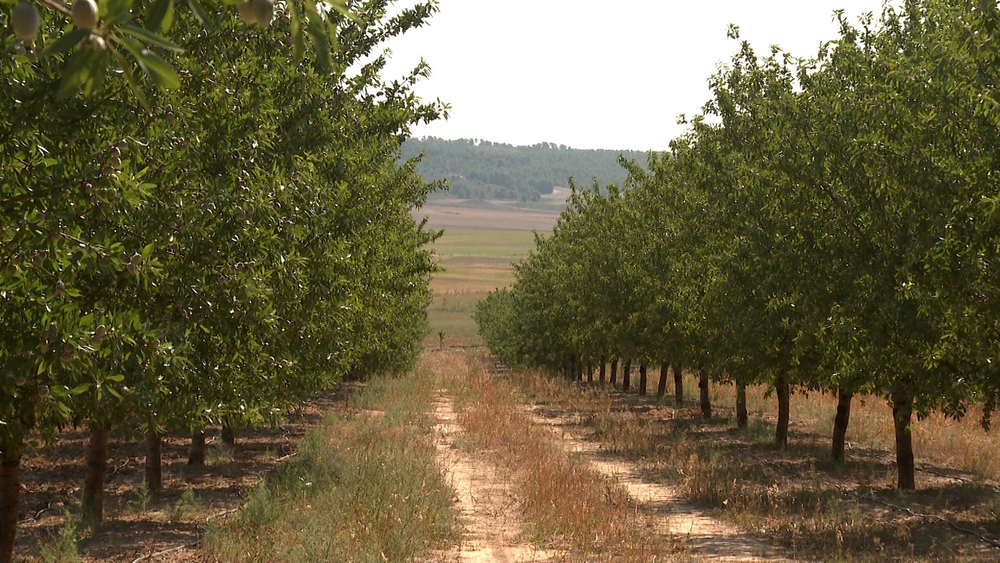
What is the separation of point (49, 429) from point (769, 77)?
46.6 ft

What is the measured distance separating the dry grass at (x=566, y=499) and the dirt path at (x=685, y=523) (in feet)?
1.49

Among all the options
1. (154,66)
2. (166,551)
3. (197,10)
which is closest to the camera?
(154,66)

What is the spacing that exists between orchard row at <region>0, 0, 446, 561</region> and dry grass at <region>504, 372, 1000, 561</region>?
6.61 m

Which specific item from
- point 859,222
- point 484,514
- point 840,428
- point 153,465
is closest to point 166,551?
point 153,465

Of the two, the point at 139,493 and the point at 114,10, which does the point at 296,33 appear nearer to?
the point at 114,10

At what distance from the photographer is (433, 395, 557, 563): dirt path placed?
10859mm

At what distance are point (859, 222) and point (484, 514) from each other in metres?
6.68

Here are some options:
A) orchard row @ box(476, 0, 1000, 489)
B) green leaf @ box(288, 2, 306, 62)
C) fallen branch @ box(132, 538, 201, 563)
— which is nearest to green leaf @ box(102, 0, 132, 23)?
green leaf @ box(288, 2, 306, 62)

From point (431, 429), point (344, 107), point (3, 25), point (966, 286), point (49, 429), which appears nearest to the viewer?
point (3, 25)

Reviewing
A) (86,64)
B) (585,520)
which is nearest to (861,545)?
(585,520)

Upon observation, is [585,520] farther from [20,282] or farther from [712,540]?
[20,282]

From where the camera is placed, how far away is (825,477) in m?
17.1

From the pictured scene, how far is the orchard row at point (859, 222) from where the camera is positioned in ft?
32.8

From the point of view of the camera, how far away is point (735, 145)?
1789 cm
